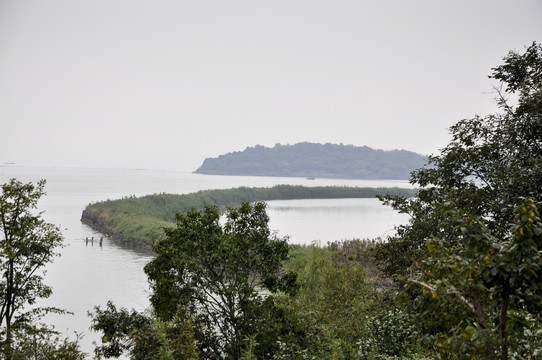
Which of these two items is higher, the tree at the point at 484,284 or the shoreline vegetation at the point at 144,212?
the tree at the point at 484,284

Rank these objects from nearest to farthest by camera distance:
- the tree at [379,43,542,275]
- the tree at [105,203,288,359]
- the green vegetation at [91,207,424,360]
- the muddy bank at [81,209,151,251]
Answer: the tree at [379,43,542,275] < the green vegetation at [91,207,424,360] < the tree at [105,203,288,359] < the muddy bank at [81,209,151,251]

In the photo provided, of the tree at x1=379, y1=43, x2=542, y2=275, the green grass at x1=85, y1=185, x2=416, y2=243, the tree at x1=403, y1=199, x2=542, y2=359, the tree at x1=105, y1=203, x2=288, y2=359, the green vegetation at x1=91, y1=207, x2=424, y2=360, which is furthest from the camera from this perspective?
the green grass at x1=85, y1=185, x2=416, y2=243

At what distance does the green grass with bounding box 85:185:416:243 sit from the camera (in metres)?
54.9

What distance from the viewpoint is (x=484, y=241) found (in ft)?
14.3

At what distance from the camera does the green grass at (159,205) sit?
54.9 metres

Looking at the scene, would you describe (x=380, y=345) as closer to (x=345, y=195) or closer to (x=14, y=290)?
(x=14, y=290)

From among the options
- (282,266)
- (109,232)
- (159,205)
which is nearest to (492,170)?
(282,266)

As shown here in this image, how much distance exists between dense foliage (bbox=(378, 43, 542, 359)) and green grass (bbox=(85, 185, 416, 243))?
1461 cm

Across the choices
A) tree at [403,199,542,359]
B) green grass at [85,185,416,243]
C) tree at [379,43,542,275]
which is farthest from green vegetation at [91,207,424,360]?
green grass at [85,185,416,243]

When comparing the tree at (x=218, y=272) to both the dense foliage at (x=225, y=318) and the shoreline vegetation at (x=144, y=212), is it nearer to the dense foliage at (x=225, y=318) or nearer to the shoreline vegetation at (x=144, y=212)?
the dense foliage at (x=225, y=318)

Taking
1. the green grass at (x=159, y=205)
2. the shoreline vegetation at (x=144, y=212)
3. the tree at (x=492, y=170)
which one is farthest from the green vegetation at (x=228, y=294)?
the shoreline vegetation at (x=144, y=212)

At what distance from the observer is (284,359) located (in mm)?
10438

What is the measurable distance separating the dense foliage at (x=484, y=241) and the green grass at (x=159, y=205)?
1461cm

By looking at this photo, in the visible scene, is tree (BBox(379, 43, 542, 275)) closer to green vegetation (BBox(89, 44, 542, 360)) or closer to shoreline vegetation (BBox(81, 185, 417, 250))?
green vegetation (BBox(89, 44, 542, 360))
